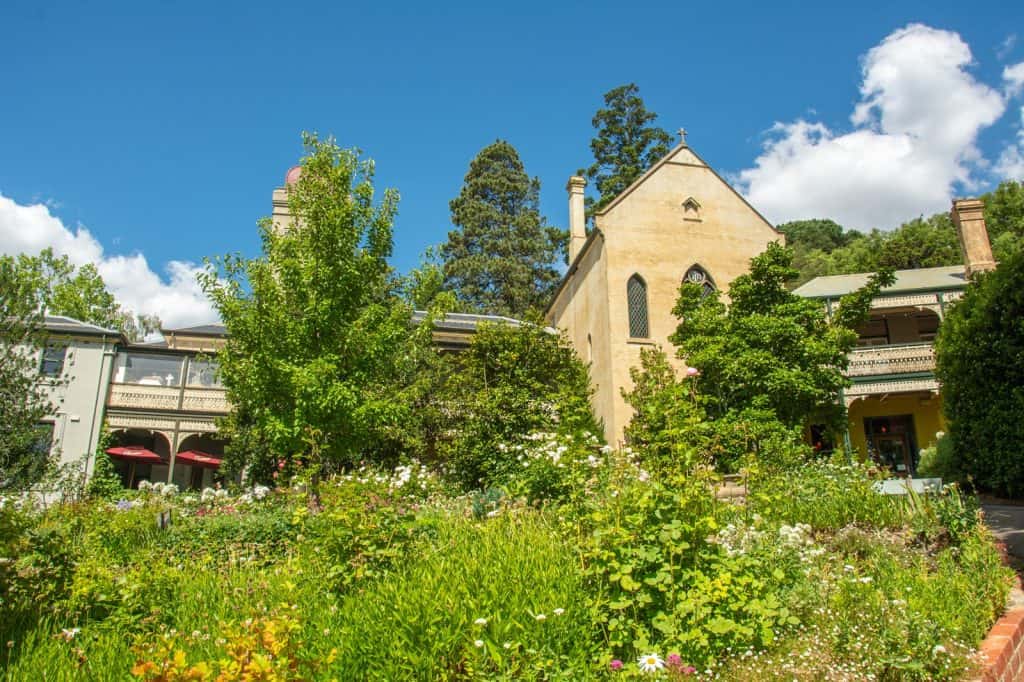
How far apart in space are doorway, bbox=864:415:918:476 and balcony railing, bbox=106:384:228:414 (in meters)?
24.3

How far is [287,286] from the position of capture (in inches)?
464

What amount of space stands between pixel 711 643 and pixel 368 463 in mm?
13090

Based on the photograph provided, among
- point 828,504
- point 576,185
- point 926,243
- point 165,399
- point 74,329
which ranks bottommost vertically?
point 828,504

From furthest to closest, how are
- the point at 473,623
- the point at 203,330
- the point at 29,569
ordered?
the point at 203,330, the point at 29,569, the point at 473,623

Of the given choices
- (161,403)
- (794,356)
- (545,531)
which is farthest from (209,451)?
(545,531)

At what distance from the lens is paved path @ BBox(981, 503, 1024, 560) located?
24.8ft

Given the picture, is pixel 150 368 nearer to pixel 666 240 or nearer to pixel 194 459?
pixel 194 459

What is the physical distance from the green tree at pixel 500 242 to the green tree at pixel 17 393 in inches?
1054

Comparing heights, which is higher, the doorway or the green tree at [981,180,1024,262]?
the green tree at [981,180,1024,262]

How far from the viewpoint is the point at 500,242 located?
1580 inches

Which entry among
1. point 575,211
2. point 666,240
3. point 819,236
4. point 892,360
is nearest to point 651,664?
point 666,240

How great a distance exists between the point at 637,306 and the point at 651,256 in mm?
1862

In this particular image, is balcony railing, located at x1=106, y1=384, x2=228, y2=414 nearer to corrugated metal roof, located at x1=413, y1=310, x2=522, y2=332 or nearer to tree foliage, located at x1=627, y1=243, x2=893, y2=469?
corrugated metal roof, located at x1=413, y1=310, x2=522, y2=332

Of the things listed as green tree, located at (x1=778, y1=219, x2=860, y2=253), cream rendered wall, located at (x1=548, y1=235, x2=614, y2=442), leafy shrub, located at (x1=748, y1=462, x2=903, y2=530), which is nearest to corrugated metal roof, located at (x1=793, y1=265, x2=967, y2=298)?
cream rendered wall, located at (x1=548, y1=235, x2=614, y2=442)
